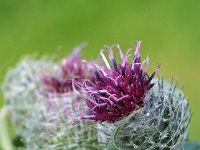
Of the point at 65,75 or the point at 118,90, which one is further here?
the point at 65,75

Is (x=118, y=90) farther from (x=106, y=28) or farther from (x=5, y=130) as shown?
(x=106, y=28)

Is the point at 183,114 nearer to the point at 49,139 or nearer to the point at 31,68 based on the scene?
the point at 49,139

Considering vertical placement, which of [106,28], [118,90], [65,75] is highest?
[106,28]

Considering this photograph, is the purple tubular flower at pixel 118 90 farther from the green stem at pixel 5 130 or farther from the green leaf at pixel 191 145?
the green stem at pixel 5 130

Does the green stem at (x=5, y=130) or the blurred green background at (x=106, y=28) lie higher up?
the blurred green background at (x=106, y=28)

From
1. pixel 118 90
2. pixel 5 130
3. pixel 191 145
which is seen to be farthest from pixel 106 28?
pixel 118 90

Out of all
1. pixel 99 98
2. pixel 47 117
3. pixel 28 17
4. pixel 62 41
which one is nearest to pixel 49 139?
pixel 47 117

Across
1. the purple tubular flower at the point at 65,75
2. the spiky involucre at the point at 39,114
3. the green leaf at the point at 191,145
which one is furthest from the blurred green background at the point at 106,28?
the green leaf at the point at 191,145
